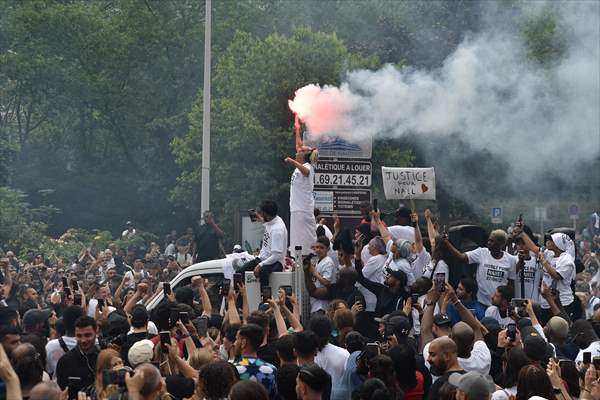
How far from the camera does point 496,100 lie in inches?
1013

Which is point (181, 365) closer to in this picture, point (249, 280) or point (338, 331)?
point (338, 331)

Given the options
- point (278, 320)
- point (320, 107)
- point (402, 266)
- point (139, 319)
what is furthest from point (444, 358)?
point (320, 107)

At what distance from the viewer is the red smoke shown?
58.1ft

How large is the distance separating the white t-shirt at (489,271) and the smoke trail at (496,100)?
4.68m

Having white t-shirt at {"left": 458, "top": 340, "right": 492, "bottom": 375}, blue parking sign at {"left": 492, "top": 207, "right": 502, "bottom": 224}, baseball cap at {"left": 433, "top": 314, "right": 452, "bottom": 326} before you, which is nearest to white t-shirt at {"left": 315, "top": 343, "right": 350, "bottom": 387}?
baseball cap at {"left": 433, "top": 314, "right": 452, "bottom": 326}

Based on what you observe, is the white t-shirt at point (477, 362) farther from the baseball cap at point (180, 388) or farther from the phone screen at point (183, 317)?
the baseball cap at point (180, 388)

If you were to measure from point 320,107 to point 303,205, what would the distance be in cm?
404

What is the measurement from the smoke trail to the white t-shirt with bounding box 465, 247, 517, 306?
4683mm

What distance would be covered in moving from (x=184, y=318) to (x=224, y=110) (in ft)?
110

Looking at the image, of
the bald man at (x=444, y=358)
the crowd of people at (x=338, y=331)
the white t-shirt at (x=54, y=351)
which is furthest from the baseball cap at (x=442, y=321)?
the white t-shirt at (x=54, y=351)

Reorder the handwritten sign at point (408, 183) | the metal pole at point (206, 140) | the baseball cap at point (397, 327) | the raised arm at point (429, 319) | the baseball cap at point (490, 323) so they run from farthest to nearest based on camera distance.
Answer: the metal pole at point (206, 140) → the handwritten sign at point (408, 183) → the baseball cap at point (490, 323) → the raised arm at point (429, 319) → the baseball cap at point (397, 327)

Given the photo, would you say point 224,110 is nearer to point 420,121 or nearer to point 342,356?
point 420,121

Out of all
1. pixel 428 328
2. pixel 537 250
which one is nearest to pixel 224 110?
pixel 537 250

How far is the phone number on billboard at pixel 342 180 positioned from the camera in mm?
20859
